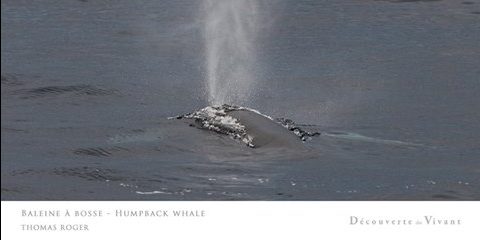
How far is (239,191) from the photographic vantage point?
30.3 metres

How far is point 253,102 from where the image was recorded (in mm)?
44125

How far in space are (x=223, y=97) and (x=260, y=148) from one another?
31.8 feet

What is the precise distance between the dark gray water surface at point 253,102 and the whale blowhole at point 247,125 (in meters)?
0.55

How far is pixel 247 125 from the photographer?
37.5 m

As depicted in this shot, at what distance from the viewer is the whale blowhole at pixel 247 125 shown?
36.1 m

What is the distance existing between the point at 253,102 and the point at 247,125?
6.67 m

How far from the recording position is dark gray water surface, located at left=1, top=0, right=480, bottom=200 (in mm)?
31453

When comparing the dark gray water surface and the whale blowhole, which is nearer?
the dark gray water surface

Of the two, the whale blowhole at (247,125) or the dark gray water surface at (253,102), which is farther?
the whale blowhole at (247,125)

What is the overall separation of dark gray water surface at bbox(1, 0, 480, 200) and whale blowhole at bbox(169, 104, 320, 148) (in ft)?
1.82

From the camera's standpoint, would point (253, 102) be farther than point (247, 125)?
Yes

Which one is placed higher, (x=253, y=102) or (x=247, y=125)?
(x=253, y=102)
